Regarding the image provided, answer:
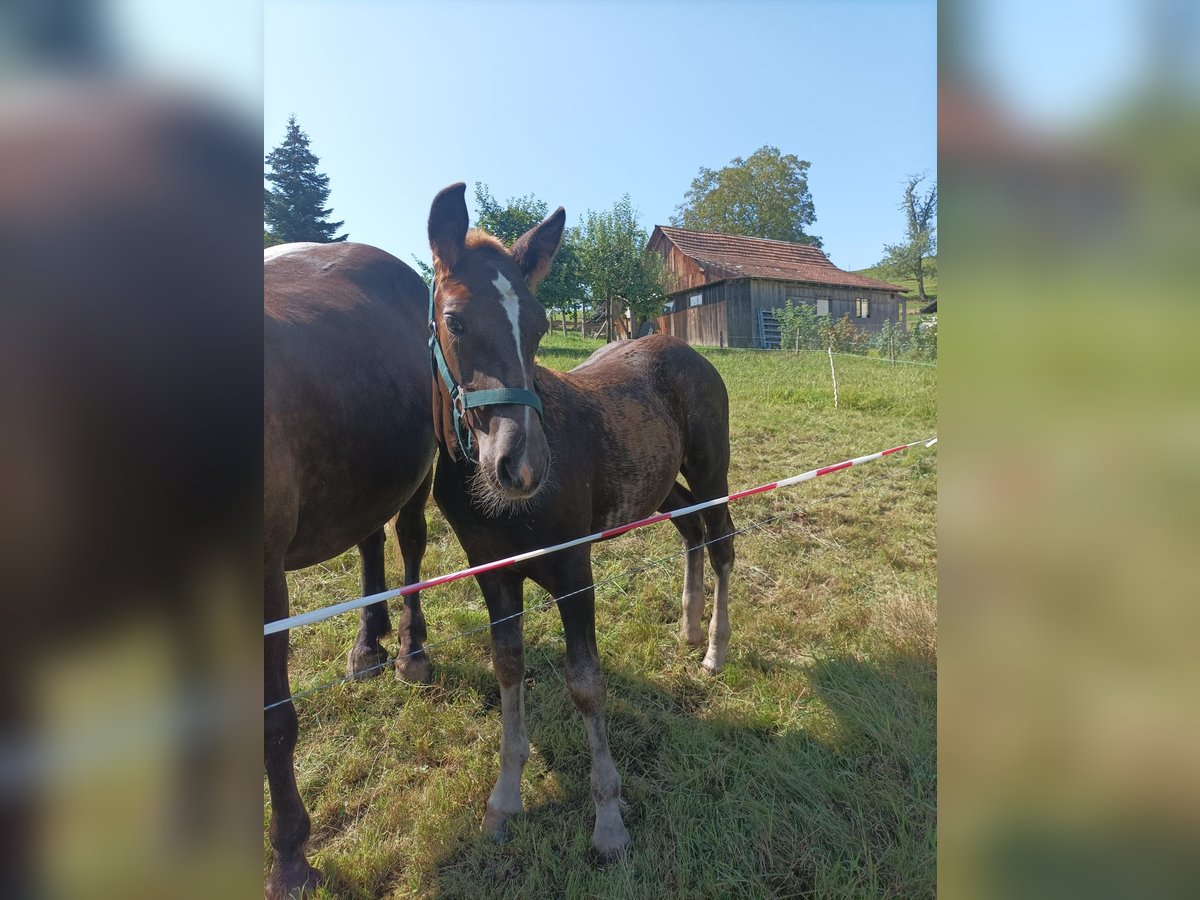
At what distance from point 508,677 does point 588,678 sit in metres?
0.37

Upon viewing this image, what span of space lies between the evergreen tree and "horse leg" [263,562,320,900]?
12643 mm

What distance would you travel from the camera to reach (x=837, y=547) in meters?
4.91

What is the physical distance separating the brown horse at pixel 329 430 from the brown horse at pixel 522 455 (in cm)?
38

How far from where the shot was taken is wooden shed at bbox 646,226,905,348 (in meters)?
25.2

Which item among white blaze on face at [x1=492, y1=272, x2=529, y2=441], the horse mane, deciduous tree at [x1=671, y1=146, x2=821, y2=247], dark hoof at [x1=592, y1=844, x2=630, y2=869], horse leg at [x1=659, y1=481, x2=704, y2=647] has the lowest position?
dark hoof at [x1=592, y1=844, x2=630, y2=869]

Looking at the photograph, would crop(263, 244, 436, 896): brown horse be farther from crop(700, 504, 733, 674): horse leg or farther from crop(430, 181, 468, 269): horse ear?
crop(700, 504, 733, 674): horse leg

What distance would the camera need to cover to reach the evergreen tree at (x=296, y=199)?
44.2ft

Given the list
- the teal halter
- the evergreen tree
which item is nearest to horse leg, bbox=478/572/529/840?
the teal halter

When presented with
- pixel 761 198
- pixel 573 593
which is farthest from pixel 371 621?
pixel 761 198
